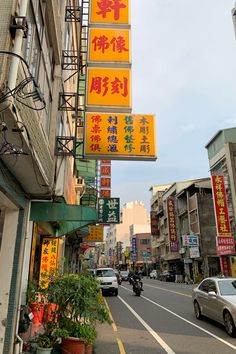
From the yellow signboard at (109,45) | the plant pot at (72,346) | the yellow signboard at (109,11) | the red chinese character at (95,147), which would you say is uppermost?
the yellow signboard at (109,11)

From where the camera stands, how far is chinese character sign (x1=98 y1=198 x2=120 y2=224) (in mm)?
22703

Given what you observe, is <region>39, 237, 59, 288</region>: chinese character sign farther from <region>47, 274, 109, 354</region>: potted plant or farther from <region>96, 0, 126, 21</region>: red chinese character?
<region>96, 0, 126, 21</region>: red chinese character

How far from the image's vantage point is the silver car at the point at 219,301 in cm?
912

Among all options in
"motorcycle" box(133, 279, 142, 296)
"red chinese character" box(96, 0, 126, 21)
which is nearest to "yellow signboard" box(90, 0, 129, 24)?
"red chinese character" box(96, 0, 126, 21)

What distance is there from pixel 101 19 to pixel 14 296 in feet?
24.9

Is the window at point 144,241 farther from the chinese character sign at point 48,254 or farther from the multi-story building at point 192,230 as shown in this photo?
the chinese character sign at point 48,254

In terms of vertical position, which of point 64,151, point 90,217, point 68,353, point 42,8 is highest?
point 42,8

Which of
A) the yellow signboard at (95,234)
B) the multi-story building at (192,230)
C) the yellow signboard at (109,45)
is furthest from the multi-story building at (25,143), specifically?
the multi-story building at (192,230)

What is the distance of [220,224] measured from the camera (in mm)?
33719

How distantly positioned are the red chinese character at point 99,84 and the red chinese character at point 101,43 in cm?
90

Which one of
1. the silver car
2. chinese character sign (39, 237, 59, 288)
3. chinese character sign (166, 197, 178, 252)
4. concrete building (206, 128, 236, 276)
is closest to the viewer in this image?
the silver car

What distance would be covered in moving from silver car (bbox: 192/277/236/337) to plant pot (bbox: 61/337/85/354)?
170 inches

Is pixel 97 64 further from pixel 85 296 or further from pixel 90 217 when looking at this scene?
pixel 85 296

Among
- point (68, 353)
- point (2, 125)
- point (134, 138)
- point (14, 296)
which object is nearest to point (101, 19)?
point (134, 138)
